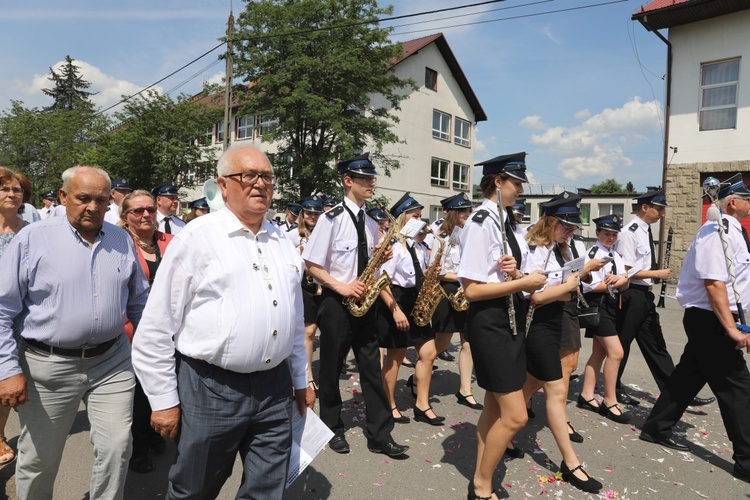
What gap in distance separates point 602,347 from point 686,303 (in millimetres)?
1248

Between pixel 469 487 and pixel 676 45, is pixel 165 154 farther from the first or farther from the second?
pixel 469 487

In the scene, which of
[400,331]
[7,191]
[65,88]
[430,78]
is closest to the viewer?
[7,191]

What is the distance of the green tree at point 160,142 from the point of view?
26500 mm

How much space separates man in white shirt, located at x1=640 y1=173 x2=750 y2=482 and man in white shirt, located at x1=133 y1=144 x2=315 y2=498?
3.51 metres

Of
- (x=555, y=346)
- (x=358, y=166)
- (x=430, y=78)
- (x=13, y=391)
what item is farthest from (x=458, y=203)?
(x=430, y=78)

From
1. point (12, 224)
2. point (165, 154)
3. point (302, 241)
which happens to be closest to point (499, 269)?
point (12, 224)

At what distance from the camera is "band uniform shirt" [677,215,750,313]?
4137mm

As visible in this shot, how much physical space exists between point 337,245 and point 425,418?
206 cm

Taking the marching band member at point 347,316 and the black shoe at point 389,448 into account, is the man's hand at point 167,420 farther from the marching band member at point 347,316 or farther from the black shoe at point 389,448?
the black shoe at point 389,448

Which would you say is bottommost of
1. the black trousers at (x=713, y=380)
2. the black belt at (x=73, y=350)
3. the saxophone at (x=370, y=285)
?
the black trousers at (x=713, y=380)

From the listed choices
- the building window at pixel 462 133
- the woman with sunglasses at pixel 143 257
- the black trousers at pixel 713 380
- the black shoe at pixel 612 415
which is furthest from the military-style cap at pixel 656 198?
the building window at pixel 462 133

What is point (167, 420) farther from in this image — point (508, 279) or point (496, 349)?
point (508, 279)

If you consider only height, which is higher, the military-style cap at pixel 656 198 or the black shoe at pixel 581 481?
the military-style cap at pixel 656 198

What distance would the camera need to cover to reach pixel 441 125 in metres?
34.9
